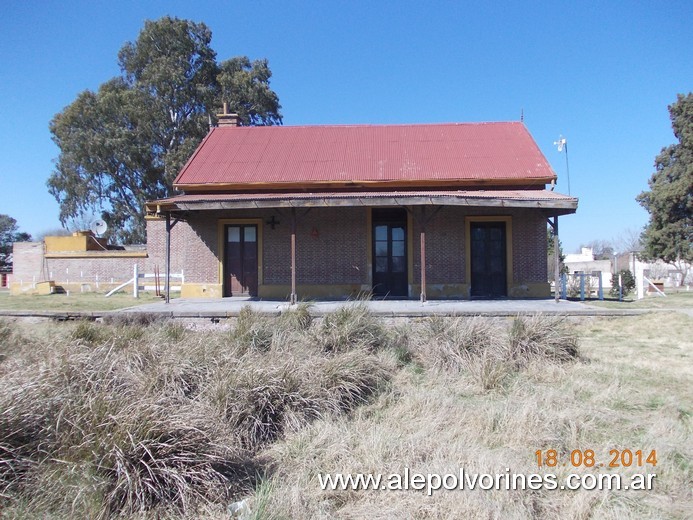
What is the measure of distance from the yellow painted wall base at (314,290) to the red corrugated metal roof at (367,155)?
10.8ft

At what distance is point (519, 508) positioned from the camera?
3.08m

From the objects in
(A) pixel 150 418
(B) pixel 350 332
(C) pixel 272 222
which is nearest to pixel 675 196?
(C) pixel 272 222

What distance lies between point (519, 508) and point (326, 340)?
369cm

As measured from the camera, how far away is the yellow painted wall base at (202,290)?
49.9 ft

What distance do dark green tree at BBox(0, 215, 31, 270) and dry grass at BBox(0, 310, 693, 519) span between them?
1751 inches

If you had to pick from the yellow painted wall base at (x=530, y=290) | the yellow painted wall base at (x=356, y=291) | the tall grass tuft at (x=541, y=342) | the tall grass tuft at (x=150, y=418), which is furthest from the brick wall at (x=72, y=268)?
the tall grass tuft at (x=541, y=342)

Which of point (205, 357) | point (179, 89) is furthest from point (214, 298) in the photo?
point (179, 89)

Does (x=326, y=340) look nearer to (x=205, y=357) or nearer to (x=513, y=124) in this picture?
(x=205, y=357)

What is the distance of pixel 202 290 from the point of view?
50.2ft

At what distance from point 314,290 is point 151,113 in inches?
877

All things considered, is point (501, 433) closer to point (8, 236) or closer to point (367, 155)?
point (367, 155)
